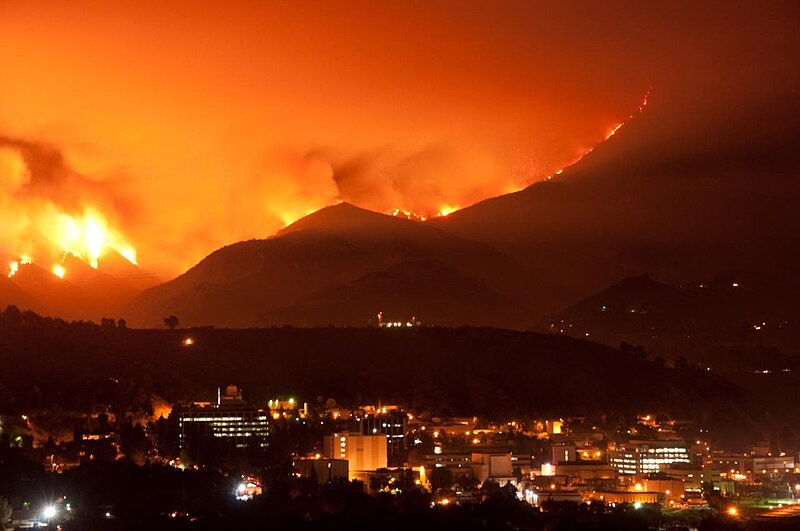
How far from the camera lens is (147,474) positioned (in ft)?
131

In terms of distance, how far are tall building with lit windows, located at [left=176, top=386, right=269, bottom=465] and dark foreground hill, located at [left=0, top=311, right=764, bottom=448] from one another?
3.04 m

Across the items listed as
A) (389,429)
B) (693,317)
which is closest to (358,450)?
(389,429)

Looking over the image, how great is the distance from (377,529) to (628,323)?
5754 centimetres

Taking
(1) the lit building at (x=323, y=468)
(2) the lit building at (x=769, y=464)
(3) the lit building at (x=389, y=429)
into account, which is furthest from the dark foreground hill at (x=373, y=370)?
(1) the lit building at (x=323, y=468)

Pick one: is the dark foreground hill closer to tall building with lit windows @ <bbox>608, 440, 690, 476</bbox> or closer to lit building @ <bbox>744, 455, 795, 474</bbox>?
tall building with lit windows @ <bbox>608, 440, 690, 476</bbox>

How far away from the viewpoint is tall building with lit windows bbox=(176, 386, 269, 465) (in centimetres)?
4691

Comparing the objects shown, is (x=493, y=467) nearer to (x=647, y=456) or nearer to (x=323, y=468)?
(x=323, y=468)

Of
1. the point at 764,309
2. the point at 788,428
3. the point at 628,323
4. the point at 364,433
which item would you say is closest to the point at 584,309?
the point at 628,323

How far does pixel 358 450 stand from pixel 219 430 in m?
4.84

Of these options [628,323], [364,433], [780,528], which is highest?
[628,323]

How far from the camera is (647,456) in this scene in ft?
169

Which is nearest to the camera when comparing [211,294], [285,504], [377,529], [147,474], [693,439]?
[377,529]

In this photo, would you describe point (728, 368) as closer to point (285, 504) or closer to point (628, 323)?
point (628, 323)

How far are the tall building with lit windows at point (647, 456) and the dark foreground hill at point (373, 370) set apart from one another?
813 cm
